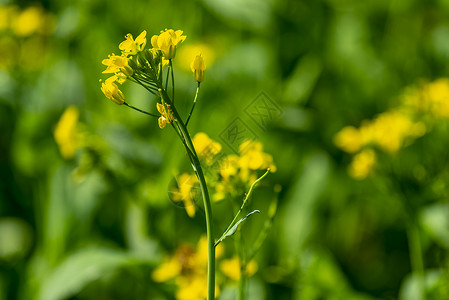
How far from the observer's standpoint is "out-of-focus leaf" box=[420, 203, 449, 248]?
157 cm

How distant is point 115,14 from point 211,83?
66 centimetres

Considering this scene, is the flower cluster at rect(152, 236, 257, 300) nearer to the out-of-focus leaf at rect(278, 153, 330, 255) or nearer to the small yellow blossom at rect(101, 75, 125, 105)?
the small yellow blossom at rect(101, 75, 125, 105)

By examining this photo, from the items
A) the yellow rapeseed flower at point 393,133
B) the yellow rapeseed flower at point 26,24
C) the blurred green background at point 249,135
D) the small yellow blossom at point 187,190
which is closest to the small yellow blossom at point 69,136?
the blurred green background at point 249,135

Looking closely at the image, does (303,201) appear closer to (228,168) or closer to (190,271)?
(190,271)

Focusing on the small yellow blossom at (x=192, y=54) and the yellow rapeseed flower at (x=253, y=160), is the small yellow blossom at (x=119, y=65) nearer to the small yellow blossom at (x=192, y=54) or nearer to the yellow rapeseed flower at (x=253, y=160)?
the yellow rapeseed flower at (x=253, y=160)

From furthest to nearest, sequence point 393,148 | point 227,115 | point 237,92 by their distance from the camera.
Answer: point 237,92 < point 227,115 < point 393,148

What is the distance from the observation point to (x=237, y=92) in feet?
7.84

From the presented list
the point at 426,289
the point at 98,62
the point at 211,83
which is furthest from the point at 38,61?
the point at 426,289

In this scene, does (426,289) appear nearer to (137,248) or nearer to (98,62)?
(137,248)

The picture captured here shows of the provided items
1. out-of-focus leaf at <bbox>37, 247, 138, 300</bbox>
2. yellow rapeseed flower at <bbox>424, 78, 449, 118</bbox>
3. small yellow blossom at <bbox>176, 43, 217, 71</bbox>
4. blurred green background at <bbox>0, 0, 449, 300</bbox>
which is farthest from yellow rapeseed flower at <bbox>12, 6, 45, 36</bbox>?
yellow rapeseed flower at <bbox>424, 78, 449, 118</bbox>

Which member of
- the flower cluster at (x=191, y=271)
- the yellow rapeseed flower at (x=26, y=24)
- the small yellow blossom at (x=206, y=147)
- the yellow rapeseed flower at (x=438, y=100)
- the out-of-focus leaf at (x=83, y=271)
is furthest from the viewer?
the yellow rapeseed flower at (x=26, y=24)

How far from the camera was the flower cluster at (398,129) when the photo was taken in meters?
1.51

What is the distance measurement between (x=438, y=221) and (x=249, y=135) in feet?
2.04

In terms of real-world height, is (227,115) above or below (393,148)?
above
